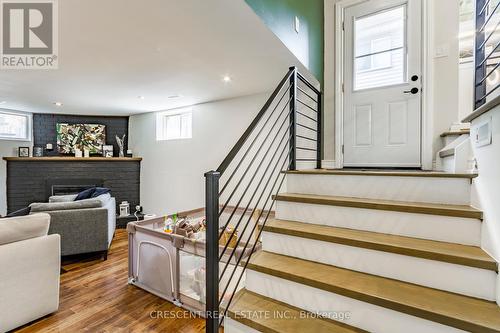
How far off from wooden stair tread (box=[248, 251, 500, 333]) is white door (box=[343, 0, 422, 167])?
1841 millimetres

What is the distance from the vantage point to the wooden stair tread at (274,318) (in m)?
1.21

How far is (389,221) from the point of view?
1522 mm

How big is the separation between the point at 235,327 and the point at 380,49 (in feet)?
10.5

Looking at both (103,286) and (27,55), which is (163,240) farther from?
(27,55)

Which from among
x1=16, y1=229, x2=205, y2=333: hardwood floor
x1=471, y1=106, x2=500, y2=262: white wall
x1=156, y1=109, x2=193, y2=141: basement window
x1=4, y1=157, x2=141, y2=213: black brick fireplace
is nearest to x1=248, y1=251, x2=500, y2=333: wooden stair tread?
x1=471, y1=106, x2=500, y2=262: white wall

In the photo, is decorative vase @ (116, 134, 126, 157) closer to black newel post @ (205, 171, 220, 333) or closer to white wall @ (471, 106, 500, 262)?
black newel post @ (205, 171, 220, 333)

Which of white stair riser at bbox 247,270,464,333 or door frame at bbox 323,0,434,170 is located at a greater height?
door frame at bbox 323,0,434,170

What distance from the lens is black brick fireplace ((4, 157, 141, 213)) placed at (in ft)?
16.5

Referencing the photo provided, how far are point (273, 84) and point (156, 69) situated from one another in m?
1.50

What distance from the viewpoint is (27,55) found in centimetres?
237

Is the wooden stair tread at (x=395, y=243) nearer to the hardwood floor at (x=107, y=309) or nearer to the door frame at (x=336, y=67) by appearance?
the hardwood floor at (x=107, y=309)

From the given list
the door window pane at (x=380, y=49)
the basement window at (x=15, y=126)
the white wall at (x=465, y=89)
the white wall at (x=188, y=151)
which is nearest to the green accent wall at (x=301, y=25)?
the door window pane at (x=380, y=49)

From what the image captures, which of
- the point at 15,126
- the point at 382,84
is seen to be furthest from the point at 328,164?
the point at 15,126

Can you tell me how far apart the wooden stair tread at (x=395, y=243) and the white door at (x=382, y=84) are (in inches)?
62.5
